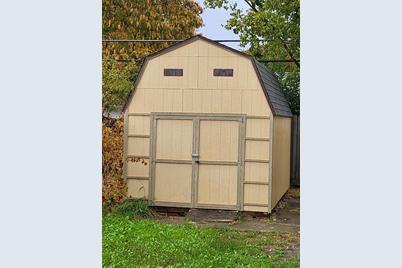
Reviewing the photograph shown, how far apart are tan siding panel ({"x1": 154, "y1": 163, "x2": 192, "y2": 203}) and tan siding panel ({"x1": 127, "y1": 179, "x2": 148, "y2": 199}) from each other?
123 millimetres

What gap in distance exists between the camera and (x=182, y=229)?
16.5 feet

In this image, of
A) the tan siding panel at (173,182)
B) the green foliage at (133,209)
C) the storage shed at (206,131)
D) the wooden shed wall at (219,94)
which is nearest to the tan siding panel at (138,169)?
the storage shed at (206,131)

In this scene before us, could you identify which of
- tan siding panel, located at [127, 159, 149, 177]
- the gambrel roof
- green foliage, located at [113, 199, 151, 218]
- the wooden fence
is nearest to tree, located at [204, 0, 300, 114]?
the gambrel roof

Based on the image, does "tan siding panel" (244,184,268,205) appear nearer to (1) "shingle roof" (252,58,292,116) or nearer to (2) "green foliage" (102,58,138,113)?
(1) "shingle roof" (252,58,292,116)

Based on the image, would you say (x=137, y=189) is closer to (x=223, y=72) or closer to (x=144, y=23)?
(x=223, y=72)

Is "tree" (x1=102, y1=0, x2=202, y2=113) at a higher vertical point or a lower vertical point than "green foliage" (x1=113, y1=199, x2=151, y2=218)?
higher

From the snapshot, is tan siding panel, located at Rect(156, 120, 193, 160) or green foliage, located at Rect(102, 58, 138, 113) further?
tan siding panel, located at Rect(156, 120, 193, 160)

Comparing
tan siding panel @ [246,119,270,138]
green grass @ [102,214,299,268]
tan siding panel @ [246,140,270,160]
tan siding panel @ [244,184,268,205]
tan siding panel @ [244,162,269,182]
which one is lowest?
green grass @ [102,214,299,268]

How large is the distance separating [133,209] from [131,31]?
185 cm

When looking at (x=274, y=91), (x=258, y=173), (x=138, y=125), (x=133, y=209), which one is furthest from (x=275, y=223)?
(x=138, y=125)

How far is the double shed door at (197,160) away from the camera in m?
5.80

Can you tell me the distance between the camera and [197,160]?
5859 mm

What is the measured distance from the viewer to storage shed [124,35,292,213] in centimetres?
571

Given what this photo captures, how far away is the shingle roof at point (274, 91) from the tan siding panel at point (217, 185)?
2.52 feet
